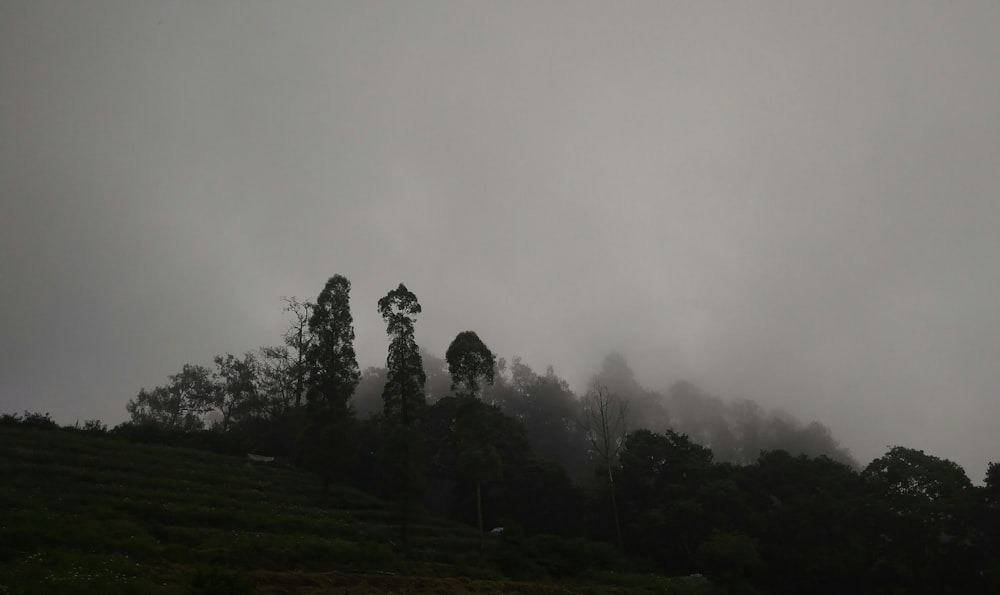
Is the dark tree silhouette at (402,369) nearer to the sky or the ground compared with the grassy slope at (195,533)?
nearer to the sky

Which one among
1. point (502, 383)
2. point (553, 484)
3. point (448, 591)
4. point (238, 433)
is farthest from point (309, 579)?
point (502, 383)

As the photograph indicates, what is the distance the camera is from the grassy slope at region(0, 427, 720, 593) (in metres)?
15.4

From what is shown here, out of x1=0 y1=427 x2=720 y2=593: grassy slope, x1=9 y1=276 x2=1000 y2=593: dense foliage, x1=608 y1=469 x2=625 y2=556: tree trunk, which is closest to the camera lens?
x1=0 y1=427 x2=720 y2=593: grassy slope

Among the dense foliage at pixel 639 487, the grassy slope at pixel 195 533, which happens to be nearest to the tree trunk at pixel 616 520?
the dense foliage at pixel 639 487

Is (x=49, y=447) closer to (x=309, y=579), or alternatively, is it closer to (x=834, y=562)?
(x=309, y=579)

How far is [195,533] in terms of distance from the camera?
2123 cm

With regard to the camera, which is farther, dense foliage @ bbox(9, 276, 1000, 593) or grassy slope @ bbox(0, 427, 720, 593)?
dense foliage @ bbox(9, 276, 1000, 593)

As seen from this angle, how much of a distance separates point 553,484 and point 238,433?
26.7m

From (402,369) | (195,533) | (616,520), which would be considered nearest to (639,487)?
(616,520)

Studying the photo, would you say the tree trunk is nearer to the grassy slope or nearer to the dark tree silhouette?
the grassy slope

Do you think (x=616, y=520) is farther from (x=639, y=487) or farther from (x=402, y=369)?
(x=402, y=369)

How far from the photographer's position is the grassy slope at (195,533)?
15406mm

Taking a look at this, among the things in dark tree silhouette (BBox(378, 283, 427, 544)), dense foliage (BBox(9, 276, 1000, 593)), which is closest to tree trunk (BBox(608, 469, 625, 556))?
dense foliage (BBox(9, 276, 1000, 593))

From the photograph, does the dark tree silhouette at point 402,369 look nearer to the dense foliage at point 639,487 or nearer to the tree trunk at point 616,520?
the dense foliage at point 639,487
